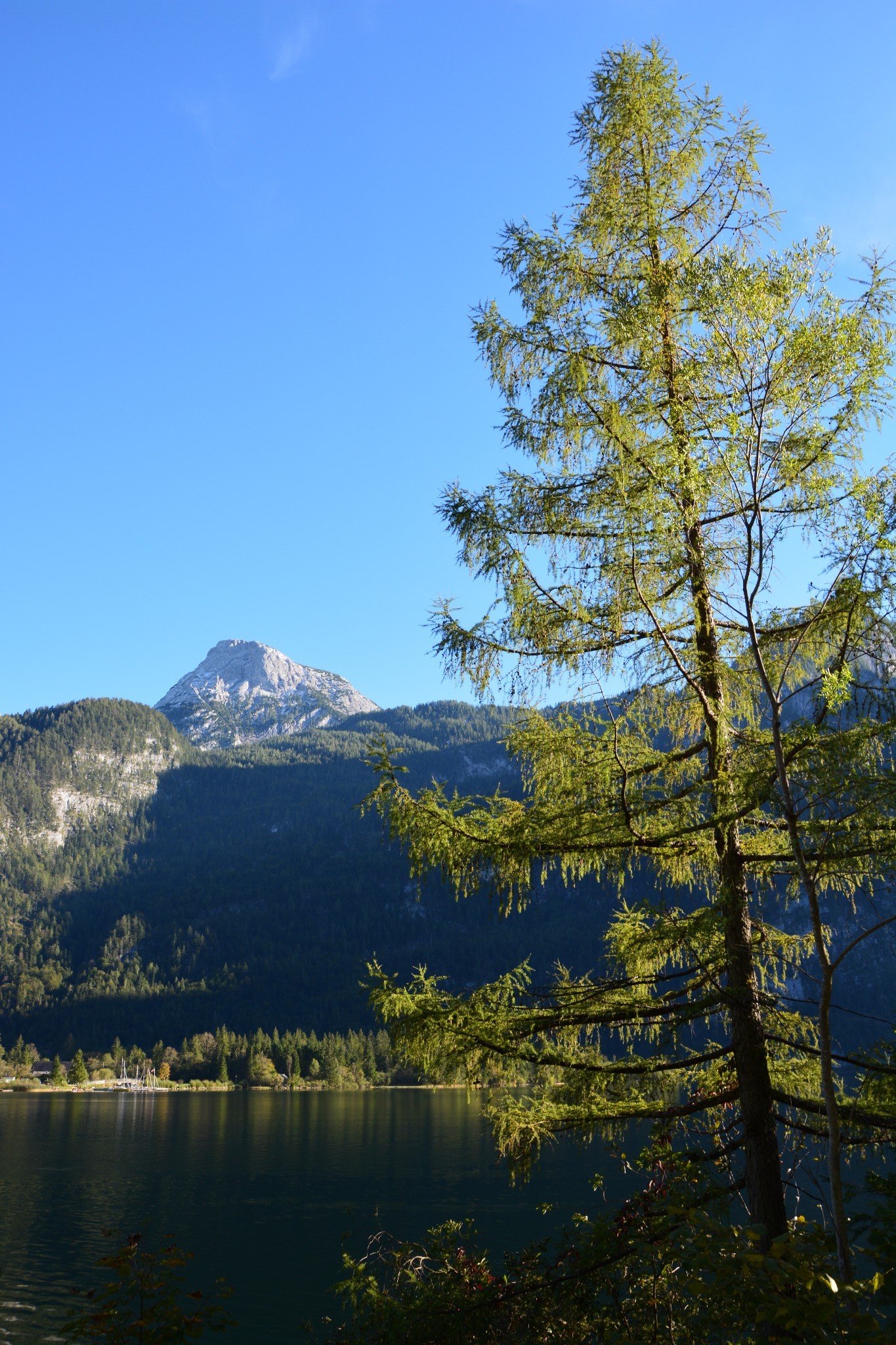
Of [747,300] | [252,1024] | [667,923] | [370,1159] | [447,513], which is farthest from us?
[252,1024]

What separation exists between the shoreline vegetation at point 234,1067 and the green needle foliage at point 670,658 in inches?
5203

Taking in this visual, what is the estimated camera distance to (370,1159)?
55188 mm

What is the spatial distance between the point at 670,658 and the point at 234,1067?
481 ft

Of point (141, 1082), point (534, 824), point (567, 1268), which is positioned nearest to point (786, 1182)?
point (567, 1268)

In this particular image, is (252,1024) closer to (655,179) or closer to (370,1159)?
(370,1159)

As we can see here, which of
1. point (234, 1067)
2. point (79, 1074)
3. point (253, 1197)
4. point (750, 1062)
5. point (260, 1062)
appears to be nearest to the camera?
point (750, 1062)

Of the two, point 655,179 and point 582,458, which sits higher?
point 655,179

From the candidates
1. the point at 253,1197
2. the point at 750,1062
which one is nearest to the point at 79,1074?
the point at 253,1197

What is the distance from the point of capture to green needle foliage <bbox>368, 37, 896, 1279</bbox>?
18.3ft

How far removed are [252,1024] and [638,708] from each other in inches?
7450

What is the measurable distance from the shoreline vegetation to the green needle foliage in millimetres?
132144

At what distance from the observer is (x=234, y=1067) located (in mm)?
135750

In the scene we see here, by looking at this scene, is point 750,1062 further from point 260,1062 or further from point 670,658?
point 260,1062

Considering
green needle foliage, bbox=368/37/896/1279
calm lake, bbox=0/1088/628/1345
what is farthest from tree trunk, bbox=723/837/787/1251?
calm lake, bbox=0/1088/628/1345
